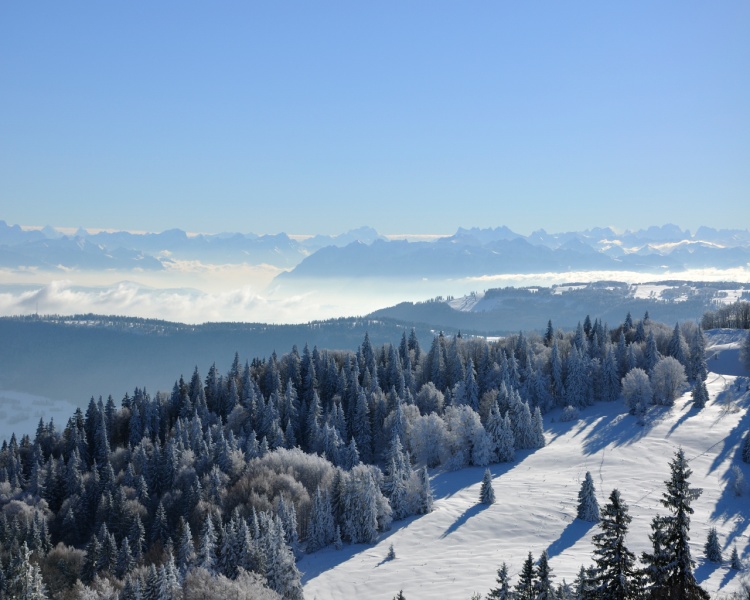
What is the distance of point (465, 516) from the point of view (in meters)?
88.9

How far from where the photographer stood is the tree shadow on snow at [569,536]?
74.5 m

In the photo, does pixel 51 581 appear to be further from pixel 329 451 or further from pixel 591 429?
pixel 591 429

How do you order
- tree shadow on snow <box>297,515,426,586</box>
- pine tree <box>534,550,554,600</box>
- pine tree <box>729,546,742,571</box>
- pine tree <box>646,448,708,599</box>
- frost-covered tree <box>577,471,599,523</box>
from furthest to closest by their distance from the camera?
frost-covered tree <box>577,471,599,523</box> < tree shadow on snow <box>297,515,426,586</box> < pine tree <box>729,546,742,571</box> < pine tree <box>534,550,554,600</box> < pine tree <box>646,448,708,599</box>

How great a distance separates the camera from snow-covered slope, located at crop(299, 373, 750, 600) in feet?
229

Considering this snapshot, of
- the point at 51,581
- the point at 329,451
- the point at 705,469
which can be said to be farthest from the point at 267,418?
the point at 705,469

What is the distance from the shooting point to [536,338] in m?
189

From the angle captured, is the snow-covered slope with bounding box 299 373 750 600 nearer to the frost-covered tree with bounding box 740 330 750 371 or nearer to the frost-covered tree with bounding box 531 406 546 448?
the frost-covered tree with bounding box 531 406 546 448

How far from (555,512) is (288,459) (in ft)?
142

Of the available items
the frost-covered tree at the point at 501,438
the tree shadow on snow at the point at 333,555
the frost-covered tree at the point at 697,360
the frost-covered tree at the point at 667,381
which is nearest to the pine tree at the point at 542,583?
the tree shadow on snow at the point at 333,555

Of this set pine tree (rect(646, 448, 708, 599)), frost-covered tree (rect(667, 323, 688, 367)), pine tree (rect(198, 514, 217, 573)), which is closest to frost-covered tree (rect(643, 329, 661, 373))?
frost-covered tree (rect(667, 323, 688, 367))

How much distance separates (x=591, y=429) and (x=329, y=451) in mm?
50556

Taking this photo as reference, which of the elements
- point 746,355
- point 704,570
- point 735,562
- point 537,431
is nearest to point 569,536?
point 704,570

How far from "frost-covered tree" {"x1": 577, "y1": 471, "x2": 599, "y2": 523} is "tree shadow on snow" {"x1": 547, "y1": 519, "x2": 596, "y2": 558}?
2.46 ft

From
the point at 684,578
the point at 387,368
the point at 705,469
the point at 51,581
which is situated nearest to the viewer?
the point at 684,578
